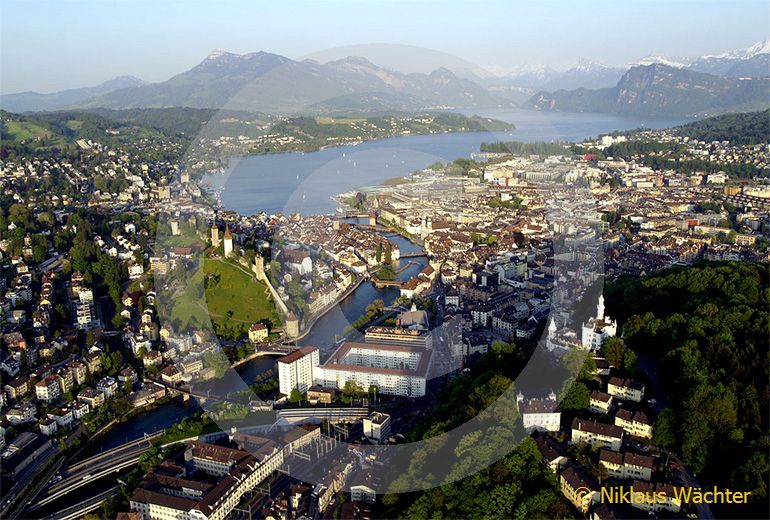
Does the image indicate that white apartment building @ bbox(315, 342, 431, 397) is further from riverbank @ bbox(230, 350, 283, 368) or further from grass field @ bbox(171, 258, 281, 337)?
grass field @ bbox(171, 258, 281, 337)

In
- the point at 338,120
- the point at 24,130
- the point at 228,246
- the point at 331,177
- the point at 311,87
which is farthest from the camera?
the point at 338,120

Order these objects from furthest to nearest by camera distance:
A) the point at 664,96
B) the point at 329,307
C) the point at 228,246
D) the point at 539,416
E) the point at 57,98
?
the point at 57,98
the point at 664,96
the point at 228,246
the point at 329,307
the point at 539,416

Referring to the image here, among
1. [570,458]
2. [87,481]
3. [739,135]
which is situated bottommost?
[87,481]

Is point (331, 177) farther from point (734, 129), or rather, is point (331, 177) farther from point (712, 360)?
point (712, 360)

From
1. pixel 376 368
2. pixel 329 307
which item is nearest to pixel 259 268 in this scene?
pixel 329 307

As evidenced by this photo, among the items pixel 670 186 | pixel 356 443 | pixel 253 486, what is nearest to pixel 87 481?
pixel 253 486

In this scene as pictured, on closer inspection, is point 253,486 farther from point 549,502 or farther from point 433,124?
point 433,124

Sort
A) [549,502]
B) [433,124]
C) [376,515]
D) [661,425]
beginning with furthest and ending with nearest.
→ 1. [433,124]
2. [661,425]
3. [376,515]
4. [549,502]
